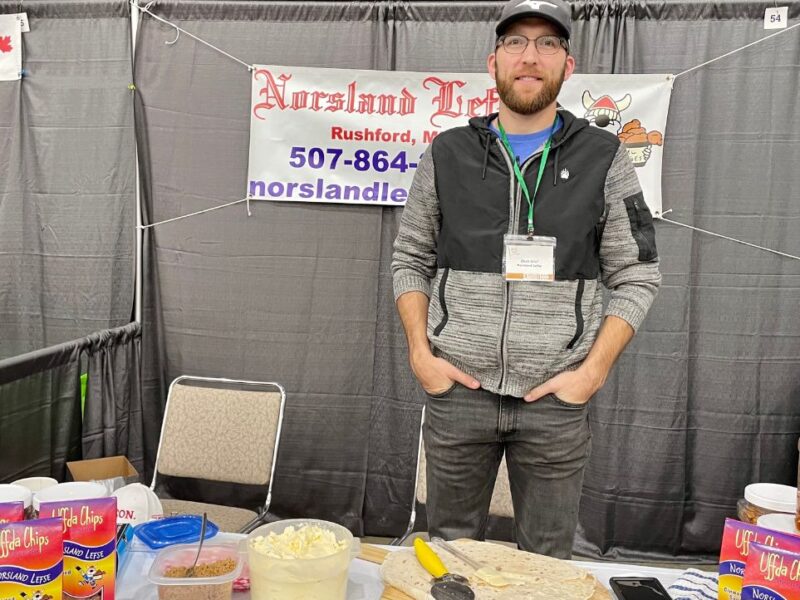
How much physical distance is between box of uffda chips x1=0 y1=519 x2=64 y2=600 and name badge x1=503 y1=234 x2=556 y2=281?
947 mm

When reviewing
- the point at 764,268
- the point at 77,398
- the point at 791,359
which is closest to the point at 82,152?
the point at 77,398

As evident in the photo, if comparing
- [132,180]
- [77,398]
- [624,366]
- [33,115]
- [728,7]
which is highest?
[728,7]

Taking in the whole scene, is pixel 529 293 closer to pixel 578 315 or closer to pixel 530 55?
pixel 578 315

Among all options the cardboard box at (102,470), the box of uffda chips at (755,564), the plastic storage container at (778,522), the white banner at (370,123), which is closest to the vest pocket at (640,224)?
the plastic storage container at (778,522)

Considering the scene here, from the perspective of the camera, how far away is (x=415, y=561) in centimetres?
98

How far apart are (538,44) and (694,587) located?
107 centimetres

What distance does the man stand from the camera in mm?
1415

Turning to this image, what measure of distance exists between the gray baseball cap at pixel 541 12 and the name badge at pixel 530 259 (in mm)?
451

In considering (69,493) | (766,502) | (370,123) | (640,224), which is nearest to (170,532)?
(69,493)

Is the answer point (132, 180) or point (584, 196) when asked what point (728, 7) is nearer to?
point (584, 196)

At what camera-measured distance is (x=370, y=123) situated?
9.10 feet

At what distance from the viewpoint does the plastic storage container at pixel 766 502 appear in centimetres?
160

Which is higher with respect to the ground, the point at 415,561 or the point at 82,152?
the point at 82,152

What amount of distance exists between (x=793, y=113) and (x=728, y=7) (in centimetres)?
49
